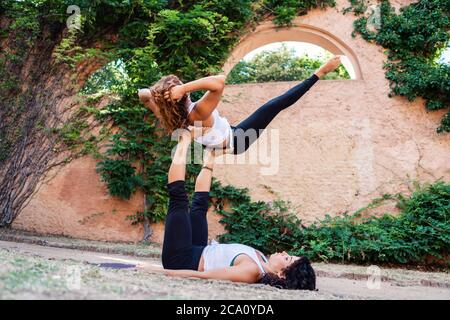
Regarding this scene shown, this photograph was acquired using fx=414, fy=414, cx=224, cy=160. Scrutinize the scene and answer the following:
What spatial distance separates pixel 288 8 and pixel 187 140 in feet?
13.5

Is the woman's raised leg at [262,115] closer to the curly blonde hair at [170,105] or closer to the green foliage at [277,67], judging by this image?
the curly blonde hair at [170,105]

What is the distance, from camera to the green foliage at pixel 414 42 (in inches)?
222

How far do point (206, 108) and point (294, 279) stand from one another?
1.36 metres

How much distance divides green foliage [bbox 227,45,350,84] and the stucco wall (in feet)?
23.5

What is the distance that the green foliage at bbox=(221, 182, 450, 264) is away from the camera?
15.1 feet

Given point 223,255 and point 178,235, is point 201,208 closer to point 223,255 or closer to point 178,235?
point 178,235

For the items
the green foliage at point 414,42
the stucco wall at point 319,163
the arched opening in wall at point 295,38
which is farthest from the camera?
the arched opening in wall at point 295,38

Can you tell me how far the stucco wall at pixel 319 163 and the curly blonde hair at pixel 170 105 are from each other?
8.56 ft

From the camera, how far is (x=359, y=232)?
16.1ft

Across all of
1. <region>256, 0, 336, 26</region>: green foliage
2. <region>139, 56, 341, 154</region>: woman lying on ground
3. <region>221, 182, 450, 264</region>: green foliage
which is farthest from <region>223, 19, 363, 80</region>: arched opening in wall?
<region>139, 56, 341, 154</region>: woman lying on ground

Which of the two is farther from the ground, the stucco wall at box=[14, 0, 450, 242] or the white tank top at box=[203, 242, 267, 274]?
the stucco wall at box=[14, 0, 450, 242]

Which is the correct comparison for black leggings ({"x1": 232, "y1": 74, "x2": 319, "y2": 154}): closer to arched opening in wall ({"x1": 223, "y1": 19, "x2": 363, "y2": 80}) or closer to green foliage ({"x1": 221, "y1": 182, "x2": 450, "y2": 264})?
green foliage ({"x1": 221, "y1": 182, "x2": 450, "y2": 264})

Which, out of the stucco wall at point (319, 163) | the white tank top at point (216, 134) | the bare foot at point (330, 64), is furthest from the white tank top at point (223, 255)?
the stucco wall at point (319, 163)
